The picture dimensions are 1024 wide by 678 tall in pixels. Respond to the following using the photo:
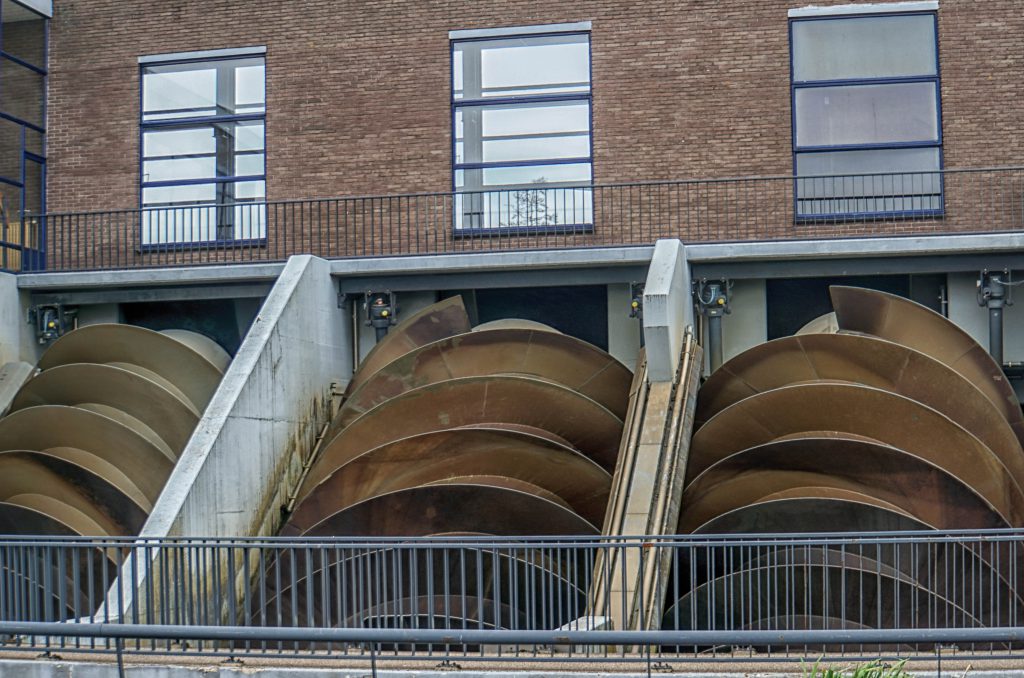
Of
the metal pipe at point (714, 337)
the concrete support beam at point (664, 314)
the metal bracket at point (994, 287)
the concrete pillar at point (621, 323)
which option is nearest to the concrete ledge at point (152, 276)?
the concrete pillar at point (621, 323)

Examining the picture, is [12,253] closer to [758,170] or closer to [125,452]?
[125,452]

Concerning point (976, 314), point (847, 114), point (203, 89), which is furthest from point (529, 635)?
point (203, 89)

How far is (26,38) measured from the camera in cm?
2333

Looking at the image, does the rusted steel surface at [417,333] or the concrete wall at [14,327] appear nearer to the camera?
the rusted steel surface at [417,333]

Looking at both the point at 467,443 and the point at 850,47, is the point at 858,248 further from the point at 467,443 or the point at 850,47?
the point at 467,443

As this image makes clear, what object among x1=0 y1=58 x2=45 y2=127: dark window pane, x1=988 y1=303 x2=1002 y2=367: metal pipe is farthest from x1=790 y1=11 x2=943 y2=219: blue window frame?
x1=0 y1=58 x2=45 y2=127: dark window pane

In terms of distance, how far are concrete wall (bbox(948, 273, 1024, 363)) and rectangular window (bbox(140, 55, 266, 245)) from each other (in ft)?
37.2

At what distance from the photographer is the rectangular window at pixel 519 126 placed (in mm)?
21312

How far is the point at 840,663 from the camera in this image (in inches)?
397

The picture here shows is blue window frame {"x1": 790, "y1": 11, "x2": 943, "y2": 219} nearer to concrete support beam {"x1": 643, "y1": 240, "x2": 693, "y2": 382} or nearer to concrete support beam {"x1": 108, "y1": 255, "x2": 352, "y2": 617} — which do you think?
concrete support beam {"x1": 643, "y1": 240, "x2": 693, "y2": 382}

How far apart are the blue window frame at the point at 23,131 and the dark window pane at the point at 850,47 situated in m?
13.0

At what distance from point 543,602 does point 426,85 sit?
1251 cm

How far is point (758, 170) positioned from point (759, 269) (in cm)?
205

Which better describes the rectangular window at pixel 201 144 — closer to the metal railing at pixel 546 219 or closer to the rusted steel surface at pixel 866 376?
the metal railing at pixel 546 219
